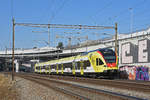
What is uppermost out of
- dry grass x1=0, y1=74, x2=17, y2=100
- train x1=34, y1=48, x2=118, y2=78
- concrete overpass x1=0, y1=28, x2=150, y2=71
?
concrete overpass x1=0, y1=28, x2=150, y2=71

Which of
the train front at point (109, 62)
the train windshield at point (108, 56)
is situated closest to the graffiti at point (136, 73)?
the train front at point (109, 62)

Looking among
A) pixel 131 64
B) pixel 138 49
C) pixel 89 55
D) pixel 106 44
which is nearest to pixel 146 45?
pixel 138 49

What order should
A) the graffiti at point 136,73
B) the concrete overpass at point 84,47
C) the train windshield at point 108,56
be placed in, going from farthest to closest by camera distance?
the concrete overpass at point 84,47, the graffiti at point 136,73, the train windshield at point 108,56

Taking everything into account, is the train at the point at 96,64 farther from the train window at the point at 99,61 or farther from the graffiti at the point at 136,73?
the graffiti at the point at 136,73

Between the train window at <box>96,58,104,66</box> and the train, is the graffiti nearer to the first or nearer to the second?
the train

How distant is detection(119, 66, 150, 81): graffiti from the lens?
29953mm

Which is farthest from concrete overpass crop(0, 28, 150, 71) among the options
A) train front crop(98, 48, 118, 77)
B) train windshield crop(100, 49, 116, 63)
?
train front crop(98, 48, 118, 77)

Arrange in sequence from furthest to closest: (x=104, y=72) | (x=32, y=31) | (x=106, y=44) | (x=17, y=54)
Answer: (x=17, y=54) < (x=106, y=44) < (x=32, y=31) < (x=104, y=72)

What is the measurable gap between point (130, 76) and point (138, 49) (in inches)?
162

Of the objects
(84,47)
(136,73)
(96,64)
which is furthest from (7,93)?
(84,47)

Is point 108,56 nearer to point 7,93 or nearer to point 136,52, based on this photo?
point 136,52

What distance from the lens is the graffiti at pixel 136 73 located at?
30.0 m

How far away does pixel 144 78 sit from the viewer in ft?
98.3

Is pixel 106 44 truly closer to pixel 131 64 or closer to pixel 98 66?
pixel 131 64
